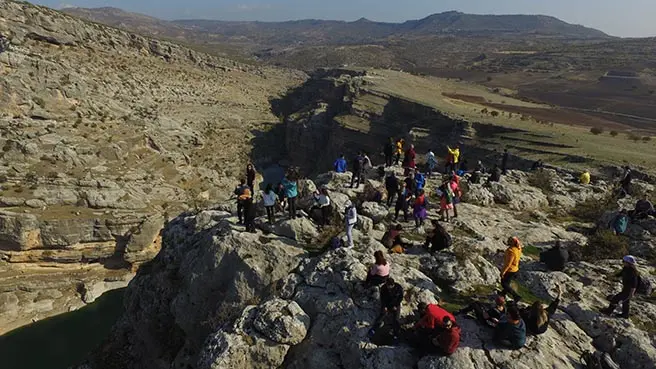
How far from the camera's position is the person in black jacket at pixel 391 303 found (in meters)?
13.1

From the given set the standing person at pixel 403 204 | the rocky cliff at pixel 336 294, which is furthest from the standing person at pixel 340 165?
the standing person at pixel 403 204

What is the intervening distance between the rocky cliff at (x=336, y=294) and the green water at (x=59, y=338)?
18.2m

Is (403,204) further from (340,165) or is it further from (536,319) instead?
(536,319)

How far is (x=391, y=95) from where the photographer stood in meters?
79.4

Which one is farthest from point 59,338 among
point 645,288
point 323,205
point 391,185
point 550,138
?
point 550,138

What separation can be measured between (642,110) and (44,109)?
98.2 metres

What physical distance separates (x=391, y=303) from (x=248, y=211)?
26.4ft

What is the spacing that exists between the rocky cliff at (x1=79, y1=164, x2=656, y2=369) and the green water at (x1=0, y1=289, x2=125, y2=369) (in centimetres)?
1816

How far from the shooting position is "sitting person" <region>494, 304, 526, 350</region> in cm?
1208

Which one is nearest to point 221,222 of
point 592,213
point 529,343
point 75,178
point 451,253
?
point 451,253

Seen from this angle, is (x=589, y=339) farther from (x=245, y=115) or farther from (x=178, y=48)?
(x=178, y=48)

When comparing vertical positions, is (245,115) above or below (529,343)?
below

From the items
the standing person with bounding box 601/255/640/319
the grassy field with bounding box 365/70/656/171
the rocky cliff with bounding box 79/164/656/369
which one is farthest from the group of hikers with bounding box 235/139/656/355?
the grassy field with bounding box 365/70/656/171

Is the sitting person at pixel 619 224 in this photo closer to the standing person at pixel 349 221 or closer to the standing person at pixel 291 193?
the standing person at pixel 349 221
